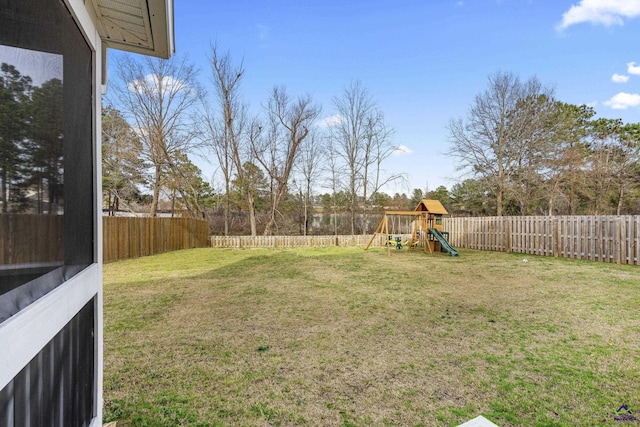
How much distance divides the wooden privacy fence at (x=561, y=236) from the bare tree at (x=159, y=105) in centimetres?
1409

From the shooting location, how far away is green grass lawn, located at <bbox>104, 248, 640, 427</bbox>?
1.94 meters

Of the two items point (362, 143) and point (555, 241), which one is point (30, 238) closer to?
point (555, 241)

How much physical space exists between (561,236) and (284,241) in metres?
10.8

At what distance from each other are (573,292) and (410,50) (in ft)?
34.5

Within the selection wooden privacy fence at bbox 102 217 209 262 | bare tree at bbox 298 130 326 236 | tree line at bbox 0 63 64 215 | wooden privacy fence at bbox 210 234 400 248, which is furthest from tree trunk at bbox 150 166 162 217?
tree line at bbox 0 63 64 215

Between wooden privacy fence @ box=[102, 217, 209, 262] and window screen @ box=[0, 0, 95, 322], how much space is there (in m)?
8.66

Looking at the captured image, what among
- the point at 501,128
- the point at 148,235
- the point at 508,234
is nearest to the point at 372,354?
the point at 148,235

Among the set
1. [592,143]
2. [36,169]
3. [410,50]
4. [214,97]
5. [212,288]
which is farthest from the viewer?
[592,143]

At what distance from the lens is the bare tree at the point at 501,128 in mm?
15016

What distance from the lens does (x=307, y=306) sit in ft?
14.2

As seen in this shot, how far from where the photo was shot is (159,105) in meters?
14.1

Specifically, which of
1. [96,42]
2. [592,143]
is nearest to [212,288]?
[96,42]

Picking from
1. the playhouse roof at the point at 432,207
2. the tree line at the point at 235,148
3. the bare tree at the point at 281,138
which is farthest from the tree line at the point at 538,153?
the bare tree at the point at 281,138

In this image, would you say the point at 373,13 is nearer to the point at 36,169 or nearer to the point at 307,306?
the point at 307,306
